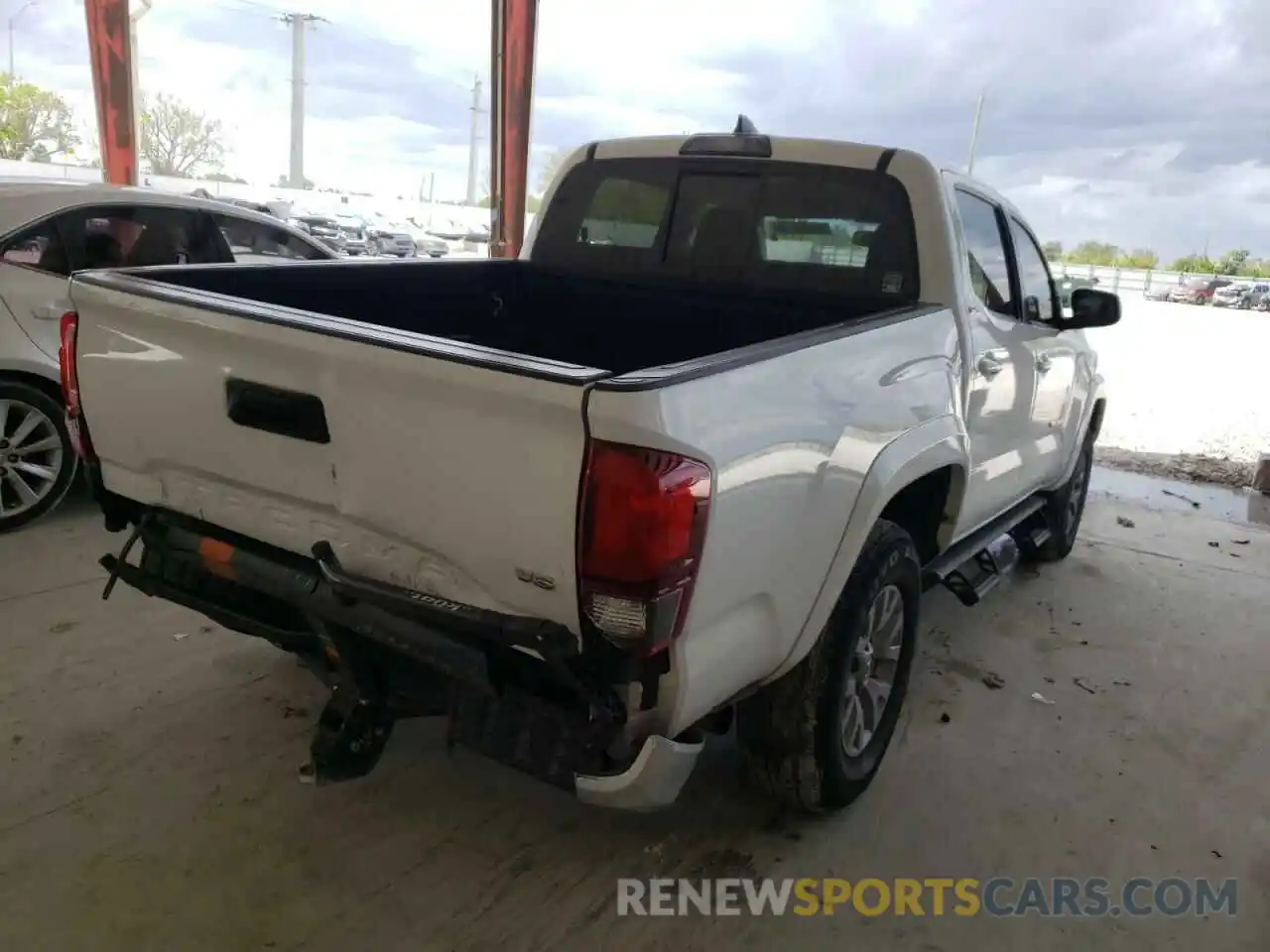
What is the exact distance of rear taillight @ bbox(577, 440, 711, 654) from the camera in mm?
1672

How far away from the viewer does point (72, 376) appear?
2.50 meters

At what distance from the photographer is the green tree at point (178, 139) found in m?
9.23

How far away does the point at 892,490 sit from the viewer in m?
2.50

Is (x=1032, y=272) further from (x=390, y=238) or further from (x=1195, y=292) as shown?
(x=1195, y=292)

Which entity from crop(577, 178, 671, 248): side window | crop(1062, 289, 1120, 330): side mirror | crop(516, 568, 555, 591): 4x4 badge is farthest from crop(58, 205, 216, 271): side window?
crop(1062, 289, 1120, 330): side mirror

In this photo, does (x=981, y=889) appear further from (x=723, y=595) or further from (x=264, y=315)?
(x=264, y=315)

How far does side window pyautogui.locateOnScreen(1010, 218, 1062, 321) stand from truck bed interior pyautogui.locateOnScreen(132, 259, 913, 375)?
3.70 feet

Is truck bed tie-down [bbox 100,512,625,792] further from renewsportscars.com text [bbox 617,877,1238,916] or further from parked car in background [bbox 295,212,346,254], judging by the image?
parked car in background [bbox 295,212,346,254]

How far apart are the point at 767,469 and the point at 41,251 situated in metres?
4.16

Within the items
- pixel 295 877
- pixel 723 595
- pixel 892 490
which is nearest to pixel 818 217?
pixel 892 490

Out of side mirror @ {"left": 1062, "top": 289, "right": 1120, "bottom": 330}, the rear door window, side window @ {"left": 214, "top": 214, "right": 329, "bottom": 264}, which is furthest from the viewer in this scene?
side window @ {"left": 214, "top": 214, "right": 329, "bottom": 264}

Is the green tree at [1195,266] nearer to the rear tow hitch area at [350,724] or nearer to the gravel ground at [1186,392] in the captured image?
the gravel ground at [1186,392]

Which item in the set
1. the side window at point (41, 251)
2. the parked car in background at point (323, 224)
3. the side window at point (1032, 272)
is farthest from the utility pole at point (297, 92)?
the side window at point (1032, 272)

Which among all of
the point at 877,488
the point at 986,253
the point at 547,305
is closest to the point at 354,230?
the point at 547,305
